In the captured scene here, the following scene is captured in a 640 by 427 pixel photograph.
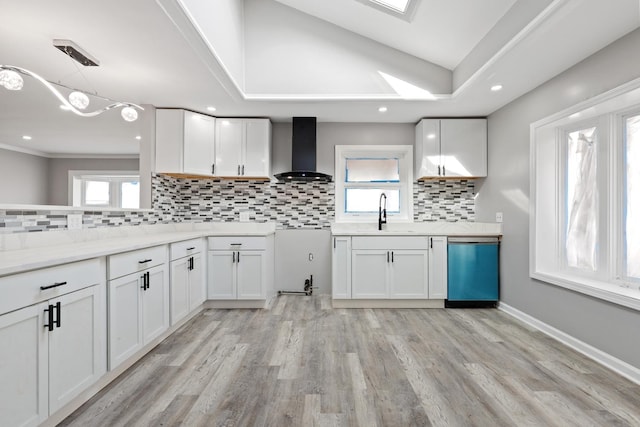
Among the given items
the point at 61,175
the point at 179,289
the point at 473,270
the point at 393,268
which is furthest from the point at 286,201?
the point at 473,270

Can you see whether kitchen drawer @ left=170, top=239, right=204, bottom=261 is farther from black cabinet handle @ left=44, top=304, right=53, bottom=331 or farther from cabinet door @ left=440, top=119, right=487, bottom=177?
cabinet door @ left=440, top=119, right=487, bottom=177

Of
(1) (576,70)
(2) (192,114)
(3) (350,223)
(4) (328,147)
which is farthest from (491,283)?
(2) (192,114)

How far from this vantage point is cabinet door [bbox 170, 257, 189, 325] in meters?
2.54

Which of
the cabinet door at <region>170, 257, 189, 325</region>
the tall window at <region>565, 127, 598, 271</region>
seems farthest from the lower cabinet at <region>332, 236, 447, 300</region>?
the cabinet door at <region>170, 257, 189, 325</region>

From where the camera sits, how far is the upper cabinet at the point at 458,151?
142 inches

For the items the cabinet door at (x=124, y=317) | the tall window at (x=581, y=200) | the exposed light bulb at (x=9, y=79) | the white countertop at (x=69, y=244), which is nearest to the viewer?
the white countertop at (x=69, y=244)

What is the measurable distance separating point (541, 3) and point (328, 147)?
245 cm

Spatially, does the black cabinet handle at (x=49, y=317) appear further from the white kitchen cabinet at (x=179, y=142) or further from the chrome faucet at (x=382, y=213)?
the chrome faucet at (x=382, y=213)

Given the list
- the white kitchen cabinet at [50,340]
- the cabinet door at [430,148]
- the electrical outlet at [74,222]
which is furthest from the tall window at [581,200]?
the electrical outlet at [74,222]

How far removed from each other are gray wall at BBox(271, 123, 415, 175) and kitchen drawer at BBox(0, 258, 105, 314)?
98.9 inches

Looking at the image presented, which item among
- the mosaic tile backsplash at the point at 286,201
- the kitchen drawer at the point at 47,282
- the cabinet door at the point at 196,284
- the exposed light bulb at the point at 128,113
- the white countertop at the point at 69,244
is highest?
the exposed light bulb at the point at 128,113

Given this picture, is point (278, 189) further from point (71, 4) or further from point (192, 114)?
point (71, 4)

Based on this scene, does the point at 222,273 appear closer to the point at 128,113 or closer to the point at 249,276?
the point at 249,276

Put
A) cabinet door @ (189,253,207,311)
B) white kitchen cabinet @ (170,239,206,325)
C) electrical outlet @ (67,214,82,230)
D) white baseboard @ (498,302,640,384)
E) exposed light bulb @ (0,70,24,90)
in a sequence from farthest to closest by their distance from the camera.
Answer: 1. cabinet door @ (189,253,207,311)
2. white kitchen cabinet @ (170,239,206,325)
3. electrical outlet @ (67,214,82,230)
4. white baseboard @ (498,302,640,384)
5. exposed light bulb @ (0,70,24,90)
